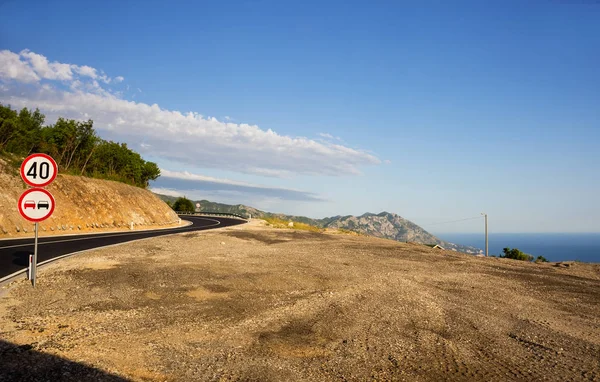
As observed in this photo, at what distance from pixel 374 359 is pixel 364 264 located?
11.1 m

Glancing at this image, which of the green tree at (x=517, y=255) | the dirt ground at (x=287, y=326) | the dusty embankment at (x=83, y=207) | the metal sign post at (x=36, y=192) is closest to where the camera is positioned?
the dirt ground at (x=287, y=326)

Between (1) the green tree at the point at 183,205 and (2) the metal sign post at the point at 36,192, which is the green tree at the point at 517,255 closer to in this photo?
(2) the metal sign post at the point at 36,192

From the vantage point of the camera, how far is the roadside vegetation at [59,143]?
34.4 metres

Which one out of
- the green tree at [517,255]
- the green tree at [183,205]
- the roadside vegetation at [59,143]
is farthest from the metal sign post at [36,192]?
the green tree at [183,205]

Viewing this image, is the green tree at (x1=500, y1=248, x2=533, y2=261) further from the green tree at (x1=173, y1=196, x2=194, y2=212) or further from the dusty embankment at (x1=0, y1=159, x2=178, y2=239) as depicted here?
the green tree at (x1=173, y1=196, x2=194, y2=212)

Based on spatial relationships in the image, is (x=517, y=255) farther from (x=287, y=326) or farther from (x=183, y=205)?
(x=183, y=205)

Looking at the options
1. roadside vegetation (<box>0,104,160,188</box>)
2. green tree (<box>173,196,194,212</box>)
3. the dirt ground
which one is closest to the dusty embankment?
roadside vegetation (<box>0,104,160,188</box>)

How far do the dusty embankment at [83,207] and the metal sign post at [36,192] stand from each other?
18455 millimetres

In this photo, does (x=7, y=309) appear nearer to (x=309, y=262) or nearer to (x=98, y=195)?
(x=309, y=262)

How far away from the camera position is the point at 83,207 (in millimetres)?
34188

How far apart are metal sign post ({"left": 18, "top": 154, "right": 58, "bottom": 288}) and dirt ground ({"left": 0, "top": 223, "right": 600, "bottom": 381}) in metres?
1.99

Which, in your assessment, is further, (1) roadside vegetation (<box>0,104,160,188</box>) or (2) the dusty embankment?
(1) roadside vegetation (<box>0,104,160,188</box>)

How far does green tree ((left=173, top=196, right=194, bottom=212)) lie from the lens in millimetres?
84588

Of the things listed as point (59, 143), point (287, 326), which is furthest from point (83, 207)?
point (287, 326)
